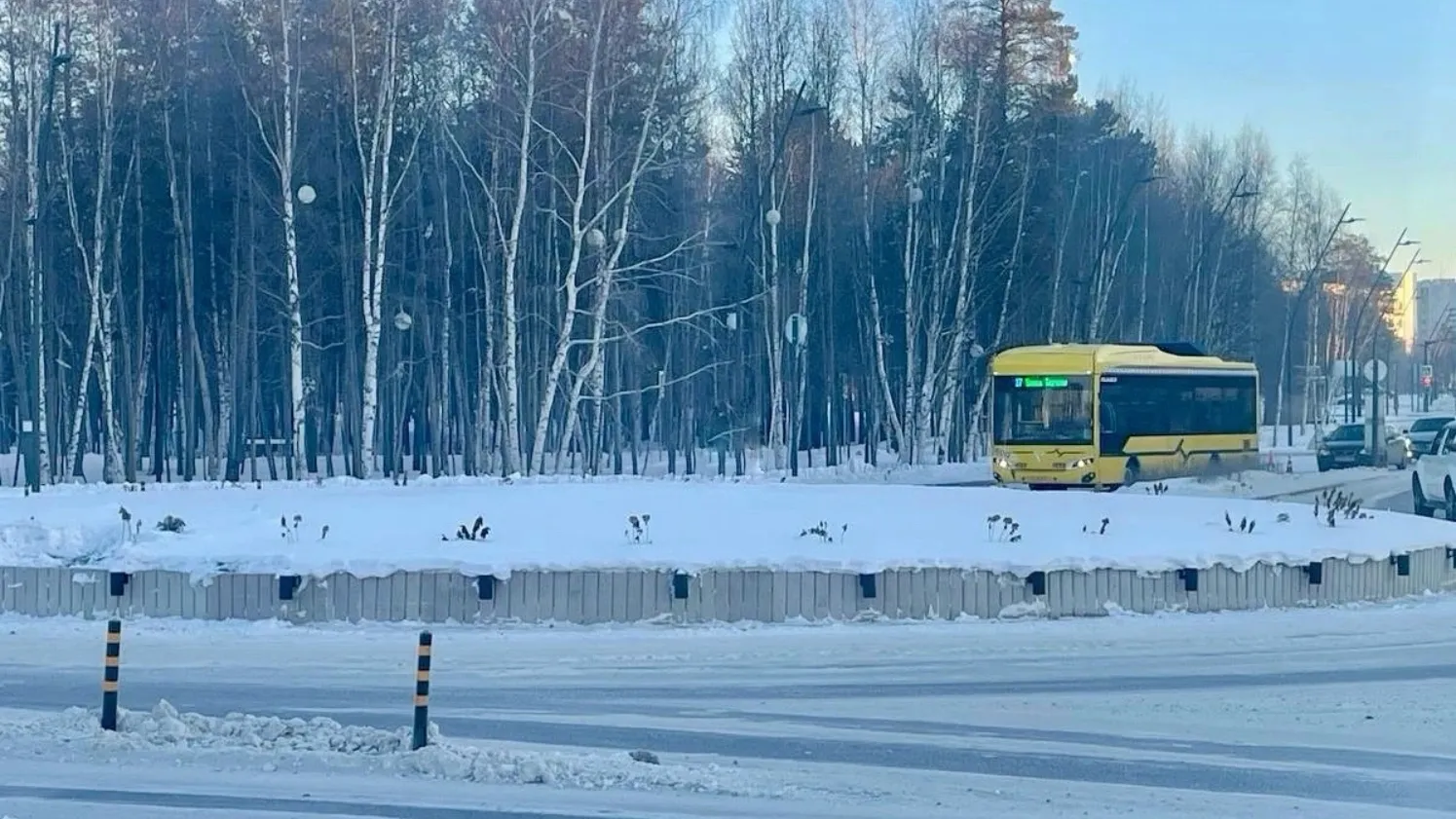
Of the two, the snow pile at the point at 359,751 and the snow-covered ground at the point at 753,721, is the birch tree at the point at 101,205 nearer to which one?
the snow-covered ground at the point at 753,721

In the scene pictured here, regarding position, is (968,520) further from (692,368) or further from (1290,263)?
(1290,263)

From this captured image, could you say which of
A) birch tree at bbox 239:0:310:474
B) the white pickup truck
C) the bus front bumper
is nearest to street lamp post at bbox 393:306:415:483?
birch tree at bbox 239:0:310:474

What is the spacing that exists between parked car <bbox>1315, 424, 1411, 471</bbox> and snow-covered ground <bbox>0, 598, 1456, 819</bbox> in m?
39.0

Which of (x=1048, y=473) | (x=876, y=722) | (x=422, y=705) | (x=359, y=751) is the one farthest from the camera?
(x=1048, y=473)

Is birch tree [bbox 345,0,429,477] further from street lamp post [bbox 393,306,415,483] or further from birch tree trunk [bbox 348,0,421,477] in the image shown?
street lamp post [bbox 393,306,415,483]

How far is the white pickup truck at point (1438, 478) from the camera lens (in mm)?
32625

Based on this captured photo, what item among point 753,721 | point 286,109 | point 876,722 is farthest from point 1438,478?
point 286,109

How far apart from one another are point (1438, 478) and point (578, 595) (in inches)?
903

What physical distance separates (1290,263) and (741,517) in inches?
2963

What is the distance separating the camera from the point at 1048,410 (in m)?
35.8

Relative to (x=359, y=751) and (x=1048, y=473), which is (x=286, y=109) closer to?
(x=1048, y=473)

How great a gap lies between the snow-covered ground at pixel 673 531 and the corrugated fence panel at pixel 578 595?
0.47 ft

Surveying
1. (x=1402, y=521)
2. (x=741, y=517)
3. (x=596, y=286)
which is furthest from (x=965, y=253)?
(x=741, y=517)

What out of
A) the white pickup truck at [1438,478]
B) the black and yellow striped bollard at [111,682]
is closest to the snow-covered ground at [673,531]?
the black and yellow striped bollard at [111,682]
